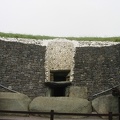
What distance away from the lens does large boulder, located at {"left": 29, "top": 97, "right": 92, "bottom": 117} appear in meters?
13.5

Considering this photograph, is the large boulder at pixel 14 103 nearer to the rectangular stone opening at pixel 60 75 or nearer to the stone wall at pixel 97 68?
the stone wall at pixel 97 68

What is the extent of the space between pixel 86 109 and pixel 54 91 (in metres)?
5.92

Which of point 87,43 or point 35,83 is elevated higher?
point 87,43

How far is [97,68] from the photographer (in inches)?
727

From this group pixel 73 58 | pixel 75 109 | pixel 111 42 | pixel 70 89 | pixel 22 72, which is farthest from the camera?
pixel 111 42

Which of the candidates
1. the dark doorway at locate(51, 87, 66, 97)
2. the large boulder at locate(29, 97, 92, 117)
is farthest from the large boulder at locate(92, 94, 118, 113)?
the dark doorway at locate(51, 87, 66, 97)

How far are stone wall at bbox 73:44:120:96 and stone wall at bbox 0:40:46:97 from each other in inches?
92.7

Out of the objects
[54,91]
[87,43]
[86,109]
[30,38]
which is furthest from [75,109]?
[30,38]

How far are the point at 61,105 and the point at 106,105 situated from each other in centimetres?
220

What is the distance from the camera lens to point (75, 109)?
13.5 meters

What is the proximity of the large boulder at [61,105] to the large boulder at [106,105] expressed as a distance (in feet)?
1.30

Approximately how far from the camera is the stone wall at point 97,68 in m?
17.4

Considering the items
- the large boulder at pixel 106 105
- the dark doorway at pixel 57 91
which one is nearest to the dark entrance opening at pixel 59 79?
the dark doorway at pixel 57 91

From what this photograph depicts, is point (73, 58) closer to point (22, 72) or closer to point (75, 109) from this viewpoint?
point (22, 72)
